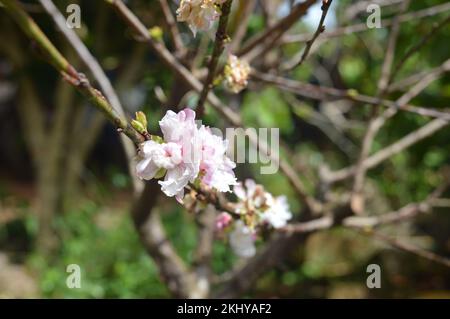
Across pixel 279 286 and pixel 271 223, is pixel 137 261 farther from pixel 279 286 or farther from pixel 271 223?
pixel 271 223

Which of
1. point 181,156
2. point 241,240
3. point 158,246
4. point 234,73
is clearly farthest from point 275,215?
point 158,246

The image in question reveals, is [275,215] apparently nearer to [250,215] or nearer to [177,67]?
[250,215]

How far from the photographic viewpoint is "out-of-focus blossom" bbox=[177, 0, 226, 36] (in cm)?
78

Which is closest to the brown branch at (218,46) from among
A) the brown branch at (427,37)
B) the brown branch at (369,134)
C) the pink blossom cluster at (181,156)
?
the pink blossom cluster at (181,156)

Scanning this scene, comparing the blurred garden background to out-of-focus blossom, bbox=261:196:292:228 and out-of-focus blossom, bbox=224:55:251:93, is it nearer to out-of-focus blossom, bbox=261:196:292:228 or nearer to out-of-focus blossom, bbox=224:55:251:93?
out-of-focus blossom, bbox=261:196:292:228

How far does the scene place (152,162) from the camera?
74 cm

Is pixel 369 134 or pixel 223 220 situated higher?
pixel 369 134

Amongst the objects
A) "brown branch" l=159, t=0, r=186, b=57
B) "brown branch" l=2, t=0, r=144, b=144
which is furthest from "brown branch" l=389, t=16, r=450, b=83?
"brown branch" l=2, t=0, r=144, b=144

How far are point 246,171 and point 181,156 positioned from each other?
5.34 feet

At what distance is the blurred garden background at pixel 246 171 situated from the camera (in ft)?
7.35

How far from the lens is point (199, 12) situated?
0.79 meters

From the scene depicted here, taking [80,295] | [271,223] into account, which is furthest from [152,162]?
[80,295]

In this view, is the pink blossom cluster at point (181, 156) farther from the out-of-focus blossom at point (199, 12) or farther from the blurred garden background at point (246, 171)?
the blurred garden background at point (246, 171)

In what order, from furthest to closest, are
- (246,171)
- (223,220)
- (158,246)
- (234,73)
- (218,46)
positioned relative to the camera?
(246,171) → (158,246) → (223,220) → (234,73) → (218,46)
